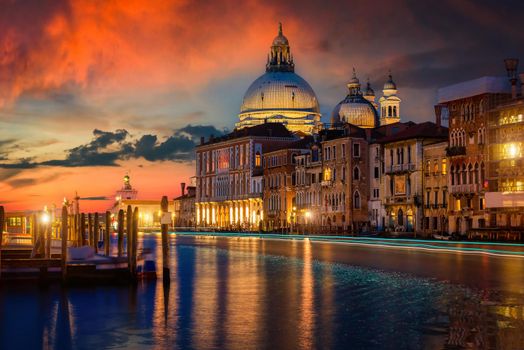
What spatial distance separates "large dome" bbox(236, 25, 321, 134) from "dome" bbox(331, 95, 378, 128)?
1672cm

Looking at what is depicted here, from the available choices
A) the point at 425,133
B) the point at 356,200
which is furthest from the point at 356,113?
the point at 425,133

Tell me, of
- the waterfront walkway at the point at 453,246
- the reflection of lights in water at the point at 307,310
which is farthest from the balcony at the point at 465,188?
the reflection of lights in water at the point at 307,310

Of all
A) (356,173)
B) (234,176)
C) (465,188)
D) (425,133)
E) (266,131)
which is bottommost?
(465,188)

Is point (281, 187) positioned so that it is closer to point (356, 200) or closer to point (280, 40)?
point (356, 200)

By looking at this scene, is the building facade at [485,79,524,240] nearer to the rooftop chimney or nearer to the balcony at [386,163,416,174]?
the rooftop chimney

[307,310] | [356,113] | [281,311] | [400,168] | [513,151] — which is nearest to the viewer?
[281,311]

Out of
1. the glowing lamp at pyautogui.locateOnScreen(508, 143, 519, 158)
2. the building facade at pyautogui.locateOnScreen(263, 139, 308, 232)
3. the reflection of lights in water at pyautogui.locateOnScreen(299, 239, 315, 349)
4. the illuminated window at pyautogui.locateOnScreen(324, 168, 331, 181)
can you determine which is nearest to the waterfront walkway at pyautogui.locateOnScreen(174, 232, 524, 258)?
the glowing lamp at pyautogui.locateOnScreen(508, 143, 519, 158)

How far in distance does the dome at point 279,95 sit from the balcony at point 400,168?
5911 centimetres

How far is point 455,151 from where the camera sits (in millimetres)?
76125

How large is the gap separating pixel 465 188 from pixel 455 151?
9.58 ft

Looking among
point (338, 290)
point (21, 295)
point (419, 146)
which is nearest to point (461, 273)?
point (338, 290)

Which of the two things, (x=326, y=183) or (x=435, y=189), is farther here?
(x=326, y=183)

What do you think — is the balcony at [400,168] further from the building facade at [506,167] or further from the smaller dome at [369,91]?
the smaller dome at [369,91]

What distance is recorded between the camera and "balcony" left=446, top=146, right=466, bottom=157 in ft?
247
